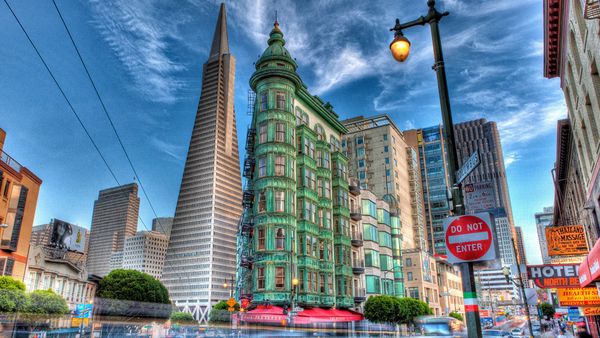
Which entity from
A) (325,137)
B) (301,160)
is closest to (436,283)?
(325,137)

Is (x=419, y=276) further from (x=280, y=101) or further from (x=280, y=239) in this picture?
(x=280, y=101)

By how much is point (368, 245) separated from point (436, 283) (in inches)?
1589

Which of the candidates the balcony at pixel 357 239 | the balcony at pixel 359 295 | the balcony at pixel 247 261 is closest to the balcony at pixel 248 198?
the balcony at pixel 247 261

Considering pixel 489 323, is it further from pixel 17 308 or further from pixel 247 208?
pixel 17 308

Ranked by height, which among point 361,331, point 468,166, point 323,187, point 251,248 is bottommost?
point 361,331

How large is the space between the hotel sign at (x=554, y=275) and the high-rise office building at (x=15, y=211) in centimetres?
4821

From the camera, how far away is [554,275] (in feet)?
73.4

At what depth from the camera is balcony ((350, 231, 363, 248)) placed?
180ft

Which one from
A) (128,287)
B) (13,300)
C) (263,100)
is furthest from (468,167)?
(128,287)

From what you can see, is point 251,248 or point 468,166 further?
point 251,248

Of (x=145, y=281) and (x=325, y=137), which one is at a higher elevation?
(x=325, y=137)

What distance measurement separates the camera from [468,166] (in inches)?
327

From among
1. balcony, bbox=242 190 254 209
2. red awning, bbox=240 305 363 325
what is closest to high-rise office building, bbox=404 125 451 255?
red awning, bbox=240 305 363 325

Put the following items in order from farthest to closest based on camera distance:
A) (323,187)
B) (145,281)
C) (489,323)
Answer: (489,323) → (145,281) → (323,187)
